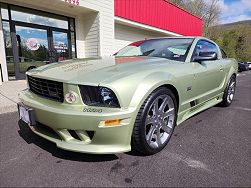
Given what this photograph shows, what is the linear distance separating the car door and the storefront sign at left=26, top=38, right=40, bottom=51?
635 cm

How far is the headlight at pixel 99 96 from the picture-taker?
195cm

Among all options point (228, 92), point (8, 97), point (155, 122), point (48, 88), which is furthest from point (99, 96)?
point (8, 97)

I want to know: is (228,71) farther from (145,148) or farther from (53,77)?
(53,77)

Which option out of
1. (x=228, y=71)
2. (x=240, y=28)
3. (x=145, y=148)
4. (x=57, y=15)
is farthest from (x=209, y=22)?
(x=145, y=148)

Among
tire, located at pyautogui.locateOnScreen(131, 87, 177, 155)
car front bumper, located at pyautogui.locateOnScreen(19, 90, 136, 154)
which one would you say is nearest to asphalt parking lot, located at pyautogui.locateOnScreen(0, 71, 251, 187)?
tire, located at pyautogui.locateOnScreen(131, 87, 177, 155)

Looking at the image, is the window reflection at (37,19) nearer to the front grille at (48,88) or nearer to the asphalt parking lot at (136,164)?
the asphalt parking lot at (136,164)

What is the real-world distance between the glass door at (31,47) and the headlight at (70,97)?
6322mm

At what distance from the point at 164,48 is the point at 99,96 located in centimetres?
178

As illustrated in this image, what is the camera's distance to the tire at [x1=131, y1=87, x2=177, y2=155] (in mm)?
2104

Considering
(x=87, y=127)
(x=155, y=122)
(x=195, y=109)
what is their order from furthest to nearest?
(x=195, y=109)
(x=155, y=122)
(x=87, y=127)

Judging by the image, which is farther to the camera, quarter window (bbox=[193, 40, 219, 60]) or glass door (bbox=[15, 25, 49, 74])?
glass door (bbox=[15, 25, 49, 74])

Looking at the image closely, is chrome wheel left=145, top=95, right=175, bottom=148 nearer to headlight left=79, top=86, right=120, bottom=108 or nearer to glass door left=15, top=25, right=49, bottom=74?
headlight left=79, top=86, right=120, bottom=108

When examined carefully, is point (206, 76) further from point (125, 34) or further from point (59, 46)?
point (125, 34)

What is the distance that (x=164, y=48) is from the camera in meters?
3.31
